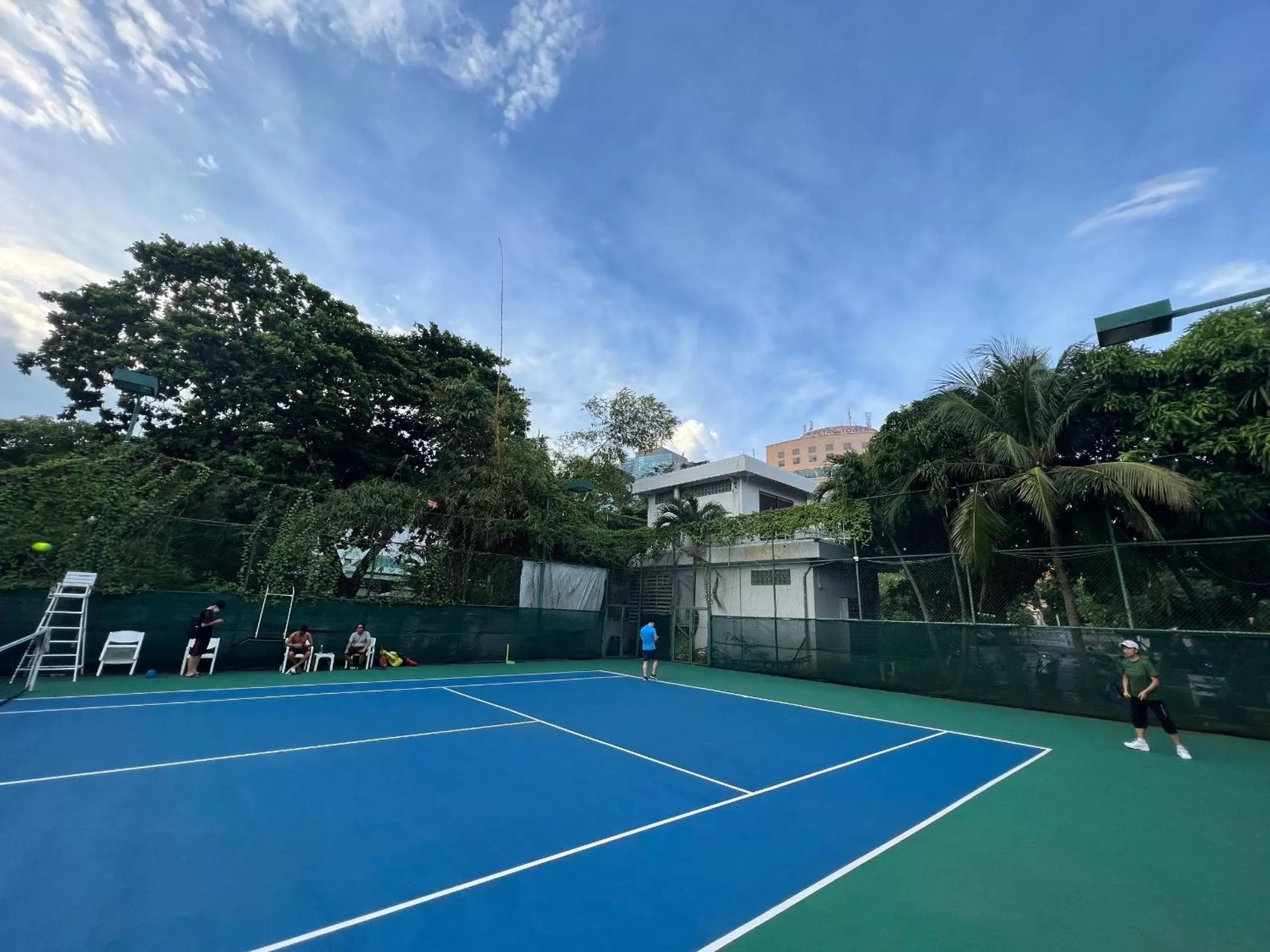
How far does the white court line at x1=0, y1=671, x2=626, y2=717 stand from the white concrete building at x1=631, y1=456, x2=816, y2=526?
33.6 ft

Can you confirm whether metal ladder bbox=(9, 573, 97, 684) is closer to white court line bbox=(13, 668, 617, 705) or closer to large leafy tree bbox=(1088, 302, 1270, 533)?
white court line bbox=(13, 668, 617, 705)

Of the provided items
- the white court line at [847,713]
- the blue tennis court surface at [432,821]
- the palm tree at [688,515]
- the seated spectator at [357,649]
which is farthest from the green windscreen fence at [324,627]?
the palm tree at [688,515]

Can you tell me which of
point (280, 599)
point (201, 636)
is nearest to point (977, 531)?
point (280, 599)

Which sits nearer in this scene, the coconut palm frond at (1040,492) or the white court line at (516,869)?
the white court line at (516,869)

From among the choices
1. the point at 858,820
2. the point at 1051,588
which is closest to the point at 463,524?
the point at 858,820

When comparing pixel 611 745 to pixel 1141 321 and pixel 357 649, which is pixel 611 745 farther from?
pixel 357 649

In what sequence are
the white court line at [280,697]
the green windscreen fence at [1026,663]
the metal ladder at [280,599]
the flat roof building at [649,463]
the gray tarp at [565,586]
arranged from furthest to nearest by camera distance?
the flat roof building at [649,463]
the gray tarp at [565,586]
the metal ladder at [280,599]
the green windscreen fence at [1026,663]
the white court line at [280,697]

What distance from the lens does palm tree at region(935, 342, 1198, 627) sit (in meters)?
10.6

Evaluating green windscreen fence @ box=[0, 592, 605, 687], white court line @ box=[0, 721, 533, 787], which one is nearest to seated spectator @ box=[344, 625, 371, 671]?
green windscreen fence @ box=[0, 592, 605, 687]

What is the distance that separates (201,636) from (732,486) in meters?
18.0

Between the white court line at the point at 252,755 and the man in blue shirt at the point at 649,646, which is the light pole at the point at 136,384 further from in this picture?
the man in blue shirt at the point at 649,646

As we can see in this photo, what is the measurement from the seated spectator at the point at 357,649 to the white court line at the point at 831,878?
13106 mm

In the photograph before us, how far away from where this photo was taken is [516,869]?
12.2 feet

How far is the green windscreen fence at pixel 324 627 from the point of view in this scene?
11258mm
